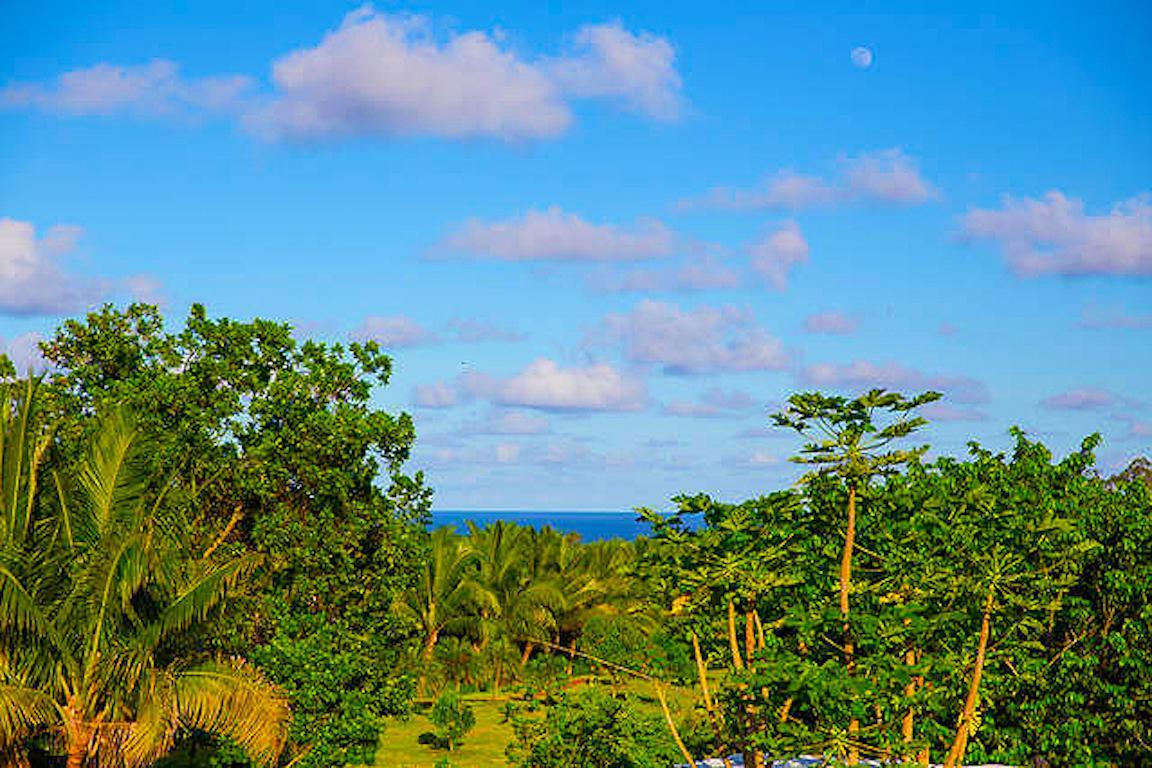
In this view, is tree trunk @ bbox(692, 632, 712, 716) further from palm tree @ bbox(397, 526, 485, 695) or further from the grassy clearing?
palm tree @ bbox(397, 526, 485, 695)

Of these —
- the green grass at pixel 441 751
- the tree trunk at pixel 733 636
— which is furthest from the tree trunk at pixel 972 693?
the green grass at pixel 441 751

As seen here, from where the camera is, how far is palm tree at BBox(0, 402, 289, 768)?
1410 centimetres

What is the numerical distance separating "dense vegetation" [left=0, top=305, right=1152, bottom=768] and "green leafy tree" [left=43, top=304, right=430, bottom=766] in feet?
0.18

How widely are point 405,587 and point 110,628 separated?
6.19 m

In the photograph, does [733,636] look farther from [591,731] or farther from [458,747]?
[458,747]

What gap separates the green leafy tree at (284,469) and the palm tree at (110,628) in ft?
9.77

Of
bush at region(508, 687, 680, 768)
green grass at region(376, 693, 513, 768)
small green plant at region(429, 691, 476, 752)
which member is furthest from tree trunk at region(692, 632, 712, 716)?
small green plant at region(429, 691, 476, 752)

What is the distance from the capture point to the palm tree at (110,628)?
1410cm

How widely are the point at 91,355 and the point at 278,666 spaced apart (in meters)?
7.69

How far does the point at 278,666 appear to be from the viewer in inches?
656

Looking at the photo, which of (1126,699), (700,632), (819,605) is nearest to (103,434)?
(700,632)

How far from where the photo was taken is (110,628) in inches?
570

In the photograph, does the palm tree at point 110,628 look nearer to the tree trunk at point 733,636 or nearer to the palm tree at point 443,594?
the tree trunk at point 733,636

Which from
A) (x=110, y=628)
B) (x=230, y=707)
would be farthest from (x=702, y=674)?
(x=110, y=628)
